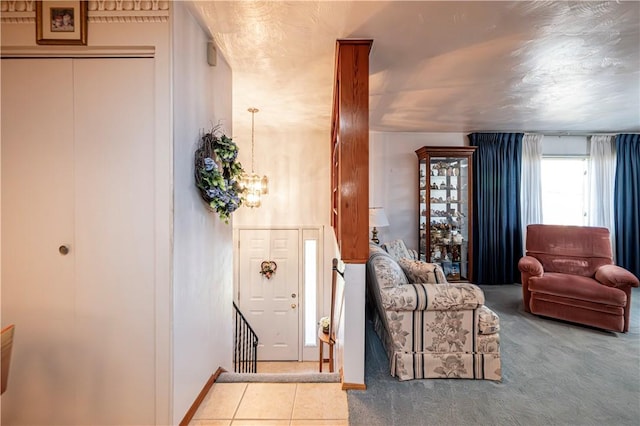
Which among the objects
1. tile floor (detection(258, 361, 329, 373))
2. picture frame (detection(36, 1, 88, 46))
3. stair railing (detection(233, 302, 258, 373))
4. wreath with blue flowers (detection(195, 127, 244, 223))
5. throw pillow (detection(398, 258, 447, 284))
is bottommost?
tile floor (detection(258, 361, 329, 373))

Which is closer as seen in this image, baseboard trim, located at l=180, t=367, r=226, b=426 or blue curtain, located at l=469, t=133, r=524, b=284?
baseboard trim, located at l=180, t=367, r=226, b=426

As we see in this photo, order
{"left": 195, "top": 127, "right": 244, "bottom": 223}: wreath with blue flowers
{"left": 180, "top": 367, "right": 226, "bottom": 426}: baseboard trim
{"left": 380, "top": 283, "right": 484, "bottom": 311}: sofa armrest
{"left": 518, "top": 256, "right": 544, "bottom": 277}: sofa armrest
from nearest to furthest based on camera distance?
{"left": 180, "top": 367, "right": 226, "bottom": 426}: baseboard trim
{"left": 195, "top": 127, "right": 244, "bottom": 223}: wreath with blue flowers
{"left": 380, "top": 283, "right": 484, "bottom": 311}: sofa armrest
{"left": 518, "top": 256, "right": 544, "bottom": 277}: sofa armrest

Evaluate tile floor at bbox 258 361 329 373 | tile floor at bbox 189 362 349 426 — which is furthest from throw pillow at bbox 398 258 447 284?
tile floor at bbox 258 361 329 373

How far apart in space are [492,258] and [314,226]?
9.53 ft

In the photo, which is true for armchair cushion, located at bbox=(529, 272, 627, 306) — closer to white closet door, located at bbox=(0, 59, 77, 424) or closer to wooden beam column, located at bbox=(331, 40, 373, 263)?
wooden beam column, located at bbox=(331, 40, 373, 263)

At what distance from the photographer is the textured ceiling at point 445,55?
171cm

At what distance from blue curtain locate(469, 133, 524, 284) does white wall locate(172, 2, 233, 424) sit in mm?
3986

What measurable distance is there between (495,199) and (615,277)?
1.87 meters

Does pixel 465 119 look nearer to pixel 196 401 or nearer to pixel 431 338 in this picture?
pixel 431 338

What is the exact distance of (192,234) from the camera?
179 centimetres

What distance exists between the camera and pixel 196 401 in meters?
1.81

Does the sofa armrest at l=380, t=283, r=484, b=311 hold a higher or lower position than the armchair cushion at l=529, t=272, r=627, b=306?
higher

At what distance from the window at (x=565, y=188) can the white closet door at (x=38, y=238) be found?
19.7ft

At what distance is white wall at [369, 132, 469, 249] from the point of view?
454 cm
